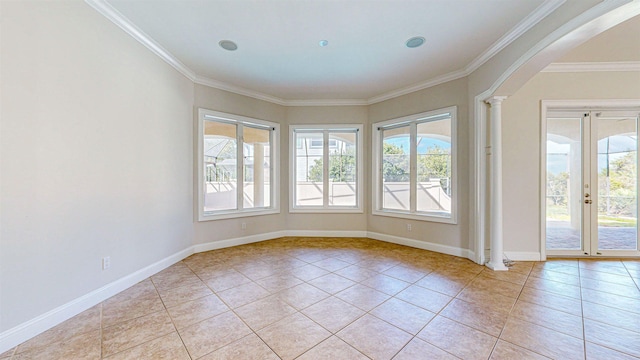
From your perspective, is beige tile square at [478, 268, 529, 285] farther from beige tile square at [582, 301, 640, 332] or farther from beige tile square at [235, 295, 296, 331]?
beige tile square at [235, 295, 296, 331]

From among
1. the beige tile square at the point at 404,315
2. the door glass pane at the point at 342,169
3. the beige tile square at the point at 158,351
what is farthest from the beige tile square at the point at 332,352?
the door glass pane at the point at 342,169

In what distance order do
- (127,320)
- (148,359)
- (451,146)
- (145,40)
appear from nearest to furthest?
(148,359)
(127,320)
(145,40)
(451,146)

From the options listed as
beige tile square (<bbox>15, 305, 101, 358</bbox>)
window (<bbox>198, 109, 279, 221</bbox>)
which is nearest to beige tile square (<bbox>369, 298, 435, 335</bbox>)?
beige tile square (<bbox>15, 305, 101, 358</bbox>)

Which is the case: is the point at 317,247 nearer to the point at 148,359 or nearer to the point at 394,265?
the point at 394,265

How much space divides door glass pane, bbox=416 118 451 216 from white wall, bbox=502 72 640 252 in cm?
77

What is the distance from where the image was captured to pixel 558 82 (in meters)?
3.46

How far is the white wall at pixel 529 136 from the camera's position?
344 cm

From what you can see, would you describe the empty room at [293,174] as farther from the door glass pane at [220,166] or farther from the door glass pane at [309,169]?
the door glass pane at [309,169]

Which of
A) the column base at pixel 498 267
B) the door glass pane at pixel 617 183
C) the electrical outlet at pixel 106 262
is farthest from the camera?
the door glass pane at pixel 617 183

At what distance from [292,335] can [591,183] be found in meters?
4.66

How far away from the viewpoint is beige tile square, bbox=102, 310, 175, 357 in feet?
5.74

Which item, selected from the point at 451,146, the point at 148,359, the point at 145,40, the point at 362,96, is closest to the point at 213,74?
the point at 145,40

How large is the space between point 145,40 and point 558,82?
5400 millimetres

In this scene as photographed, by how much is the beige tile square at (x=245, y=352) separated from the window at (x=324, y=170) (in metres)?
3.35
